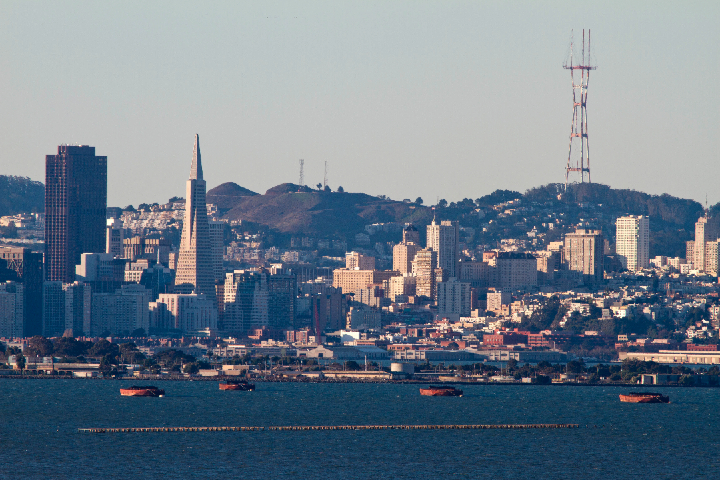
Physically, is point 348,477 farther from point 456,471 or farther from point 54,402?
point 54,402

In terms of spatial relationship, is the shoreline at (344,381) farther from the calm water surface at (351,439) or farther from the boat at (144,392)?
the boat at (144,392)

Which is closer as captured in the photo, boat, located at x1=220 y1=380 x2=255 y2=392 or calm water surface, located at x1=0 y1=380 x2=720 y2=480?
calm water surface, located at x1=0 y1=380 x2=720 y2=480

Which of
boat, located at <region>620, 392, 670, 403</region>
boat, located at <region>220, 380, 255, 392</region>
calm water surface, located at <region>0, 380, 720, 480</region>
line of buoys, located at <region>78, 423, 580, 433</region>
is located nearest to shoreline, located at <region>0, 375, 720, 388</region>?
boat, located at <region>220, 380, 255, 392</region>

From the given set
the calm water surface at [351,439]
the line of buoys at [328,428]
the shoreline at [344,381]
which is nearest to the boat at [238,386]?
the calm water surface at [351,439]

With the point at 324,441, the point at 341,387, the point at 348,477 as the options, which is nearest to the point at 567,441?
the point at 324,441

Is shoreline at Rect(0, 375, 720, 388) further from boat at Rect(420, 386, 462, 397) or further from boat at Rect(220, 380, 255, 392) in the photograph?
boat at Rect(420, 386, 462, 397)

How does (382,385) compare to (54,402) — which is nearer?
(54,402)

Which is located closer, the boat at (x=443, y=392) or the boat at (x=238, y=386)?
the boat at (x=443, y=392)

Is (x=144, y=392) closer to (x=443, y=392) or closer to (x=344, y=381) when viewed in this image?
(x=443, y=392)

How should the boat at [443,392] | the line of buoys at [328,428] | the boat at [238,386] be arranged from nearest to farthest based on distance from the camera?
the line of buoys at [328,428], the boat at [443,392], the boat at [238,386]
